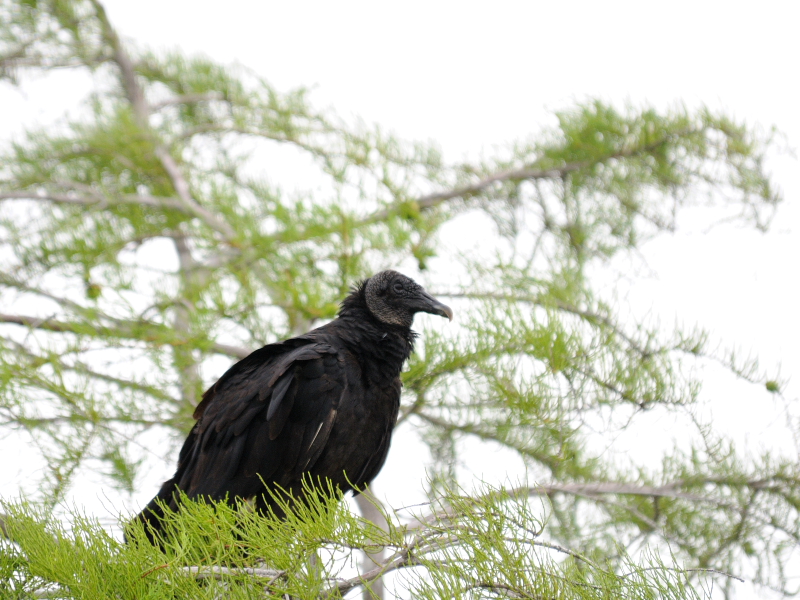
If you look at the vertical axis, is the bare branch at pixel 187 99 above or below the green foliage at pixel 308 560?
above

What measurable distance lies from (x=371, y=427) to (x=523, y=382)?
483 millimetres

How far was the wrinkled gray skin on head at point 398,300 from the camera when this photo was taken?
2.52 metres

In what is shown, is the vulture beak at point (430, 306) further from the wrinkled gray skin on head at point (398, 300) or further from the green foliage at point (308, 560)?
the green foliage at point (308, 560)

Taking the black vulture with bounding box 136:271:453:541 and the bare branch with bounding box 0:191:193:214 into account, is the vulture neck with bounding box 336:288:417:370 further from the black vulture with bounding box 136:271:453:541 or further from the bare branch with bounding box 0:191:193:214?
the bare branch with bounding box 0:191:193:214

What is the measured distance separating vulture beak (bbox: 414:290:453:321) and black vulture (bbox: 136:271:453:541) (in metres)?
0.01

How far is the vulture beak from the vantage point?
248 centimetres

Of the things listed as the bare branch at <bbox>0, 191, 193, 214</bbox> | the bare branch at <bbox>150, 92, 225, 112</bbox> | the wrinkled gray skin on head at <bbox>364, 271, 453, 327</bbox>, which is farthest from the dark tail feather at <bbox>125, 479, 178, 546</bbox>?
the bare branch at <bbox>150, 92, 225, 112</bbox>

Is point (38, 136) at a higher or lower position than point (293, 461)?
higher

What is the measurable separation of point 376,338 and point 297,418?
1.21 ft

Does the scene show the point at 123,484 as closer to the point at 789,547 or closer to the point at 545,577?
the point at 545,577

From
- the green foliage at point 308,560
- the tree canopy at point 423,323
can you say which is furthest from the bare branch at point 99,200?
the green foliage at point 308,560

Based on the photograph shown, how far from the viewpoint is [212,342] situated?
2689mm

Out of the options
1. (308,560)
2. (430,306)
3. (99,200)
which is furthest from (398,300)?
(99,200)

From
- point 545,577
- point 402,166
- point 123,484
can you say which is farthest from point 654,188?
point 545,577
